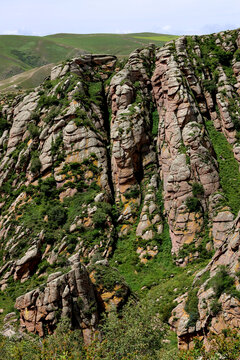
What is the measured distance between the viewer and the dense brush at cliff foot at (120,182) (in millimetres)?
44812

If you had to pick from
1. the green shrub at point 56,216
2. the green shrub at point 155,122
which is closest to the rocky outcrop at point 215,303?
the green shrub at point 56,216

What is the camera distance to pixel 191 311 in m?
39.4

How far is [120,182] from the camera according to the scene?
68.9 metres

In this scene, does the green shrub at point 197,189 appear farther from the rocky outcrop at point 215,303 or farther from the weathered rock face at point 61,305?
the weathered rock face at point 61,305

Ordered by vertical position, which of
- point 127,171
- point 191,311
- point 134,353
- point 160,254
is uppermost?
point 127,171

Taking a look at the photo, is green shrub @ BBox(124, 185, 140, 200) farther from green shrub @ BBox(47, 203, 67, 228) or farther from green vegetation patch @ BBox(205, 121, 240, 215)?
green vegetation patch @ BBox(205, 121, 240, 215)

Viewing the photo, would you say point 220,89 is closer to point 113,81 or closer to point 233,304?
point 113,81

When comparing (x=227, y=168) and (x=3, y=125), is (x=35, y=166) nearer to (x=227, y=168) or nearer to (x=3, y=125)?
(x=3, y=125)

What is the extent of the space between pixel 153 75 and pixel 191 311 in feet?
187

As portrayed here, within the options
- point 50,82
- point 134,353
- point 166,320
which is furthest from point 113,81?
point 134,353

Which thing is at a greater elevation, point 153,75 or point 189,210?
point 153,75

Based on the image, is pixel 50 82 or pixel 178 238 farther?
pixel 50 82

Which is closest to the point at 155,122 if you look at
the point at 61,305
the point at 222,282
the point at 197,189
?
the point at 197,189

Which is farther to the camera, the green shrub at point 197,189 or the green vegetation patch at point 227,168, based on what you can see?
the green vegetation patch at point 227,168
